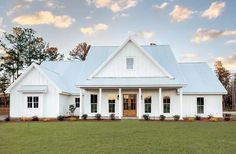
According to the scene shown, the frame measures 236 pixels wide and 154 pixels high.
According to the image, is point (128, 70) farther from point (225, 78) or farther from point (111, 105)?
point (225, 78)

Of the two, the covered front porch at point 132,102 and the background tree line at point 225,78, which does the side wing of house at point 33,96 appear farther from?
the background tree line at point 225,78

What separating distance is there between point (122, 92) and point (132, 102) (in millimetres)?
1308

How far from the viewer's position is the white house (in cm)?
3247

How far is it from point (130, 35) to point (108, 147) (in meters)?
20.4

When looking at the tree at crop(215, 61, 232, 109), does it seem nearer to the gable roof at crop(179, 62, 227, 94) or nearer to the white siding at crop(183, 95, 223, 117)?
the gable roof at crop(179, 62, 227, 94)

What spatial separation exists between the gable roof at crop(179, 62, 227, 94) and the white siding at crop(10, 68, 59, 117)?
1193 cm

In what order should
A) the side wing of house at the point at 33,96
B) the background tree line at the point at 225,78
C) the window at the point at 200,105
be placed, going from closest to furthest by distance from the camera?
the side wing of house at the point at 33,96
the window at the point at 200,105
the background tree line at the point at 225,78

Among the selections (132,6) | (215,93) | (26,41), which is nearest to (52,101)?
(132,6)

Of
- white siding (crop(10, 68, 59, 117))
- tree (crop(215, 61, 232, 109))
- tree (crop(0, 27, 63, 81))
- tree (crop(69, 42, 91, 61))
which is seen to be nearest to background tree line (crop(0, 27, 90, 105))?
tree (crop(0, 27, 63, 81))

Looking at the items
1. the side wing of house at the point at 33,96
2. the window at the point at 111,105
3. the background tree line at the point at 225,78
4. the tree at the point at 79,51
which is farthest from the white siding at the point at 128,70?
the background tree line at the point at 225,78

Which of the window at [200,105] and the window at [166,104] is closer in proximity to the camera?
the window at [166,104]

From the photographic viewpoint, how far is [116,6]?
3250 centimetres

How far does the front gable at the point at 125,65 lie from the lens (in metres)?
32.9

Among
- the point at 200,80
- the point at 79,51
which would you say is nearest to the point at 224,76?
the point at 79,51
